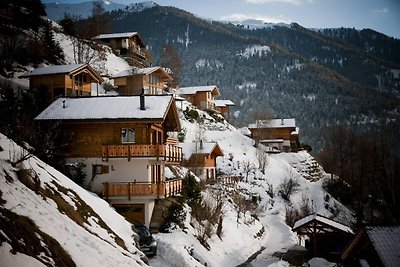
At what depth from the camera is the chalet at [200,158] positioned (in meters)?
51.8

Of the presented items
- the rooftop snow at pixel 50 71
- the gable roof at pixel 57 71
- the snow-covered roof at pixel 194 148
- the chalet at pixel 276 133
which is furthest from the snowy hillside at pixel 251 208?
the rooftop snow at pixel 50 71

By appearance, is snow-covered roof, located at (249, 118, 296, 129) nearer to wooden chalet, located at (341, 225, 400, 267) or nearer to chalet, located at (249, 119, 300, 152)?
chalet, located at (249, 119, 300, 152)

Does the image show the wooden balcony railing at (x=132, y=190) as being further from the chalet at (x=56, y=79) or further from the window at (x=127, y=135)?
the chalet at (x=56, y=79)

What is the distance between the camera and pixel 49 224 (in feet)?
43.4

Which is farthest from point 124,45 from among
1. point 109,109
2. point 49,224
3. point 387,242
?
point 387,242

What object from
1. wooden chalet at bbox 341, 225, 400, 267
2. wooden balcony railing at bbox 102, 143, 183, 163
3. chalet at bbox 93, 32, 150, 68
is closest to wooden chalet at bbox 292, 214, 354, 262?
wooden chalet at bbox 341, 225, 400, 267

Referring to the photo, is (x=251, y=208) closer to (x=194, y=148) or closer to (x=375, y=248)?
(x=194, y=148)

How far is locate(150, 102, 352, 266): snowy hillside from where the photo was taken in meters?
26.0

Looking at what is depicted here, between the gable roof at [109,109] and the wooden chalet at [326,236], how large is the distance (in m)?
16.3

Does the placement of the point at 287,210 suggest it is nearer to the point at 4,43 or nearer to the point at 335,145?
the point at 335,145

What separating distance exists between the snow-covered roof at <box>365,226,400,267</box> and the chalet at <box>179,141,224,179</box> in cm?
3268

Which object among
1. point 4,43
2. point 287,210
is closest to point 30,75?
point 4,43

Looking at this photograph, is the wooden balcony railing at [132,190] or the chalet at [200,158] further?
the chalet at [200,158]

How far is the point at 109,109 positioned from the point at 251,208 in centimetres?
2723
